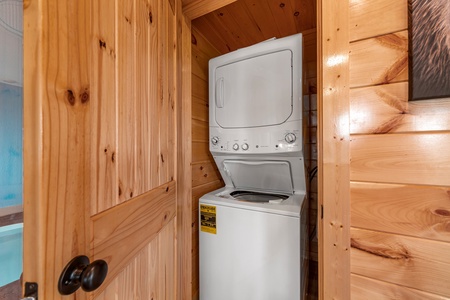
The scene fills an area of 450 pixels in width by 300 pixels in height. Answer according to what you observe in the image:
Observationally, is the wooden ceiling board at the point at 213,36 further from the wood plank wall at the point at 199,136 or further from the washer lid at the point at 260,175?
the washer lid at the point at 260,175

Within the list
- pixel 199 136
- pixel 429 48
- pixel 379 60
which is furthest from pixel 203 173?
pixel 429 48

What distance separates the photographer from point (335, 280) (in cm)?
70

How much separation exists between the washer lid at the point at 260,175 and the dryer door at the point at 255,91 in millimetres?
298

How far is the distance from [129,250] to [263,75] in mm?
1184

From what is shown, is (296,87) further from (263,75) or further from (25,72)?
(25,72)

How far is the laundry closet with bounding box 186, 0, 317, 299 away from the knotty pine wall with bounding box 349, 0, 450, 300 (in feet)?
1.94

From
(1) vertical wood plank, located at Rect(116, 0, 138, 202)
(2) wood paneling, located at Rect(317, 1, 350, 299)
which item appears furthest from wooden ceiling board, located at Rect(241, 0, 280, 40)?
(1) vertical wood plank, located at Rect(116, 0, 138, 202)

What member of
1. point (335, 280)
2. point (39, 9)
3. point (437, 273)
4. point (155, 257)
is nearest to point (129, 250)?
point (155, 257)

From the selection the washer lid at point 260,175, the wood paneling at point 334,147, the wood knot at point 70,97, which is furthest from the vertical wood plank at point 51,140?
the washer lid at point 260,175

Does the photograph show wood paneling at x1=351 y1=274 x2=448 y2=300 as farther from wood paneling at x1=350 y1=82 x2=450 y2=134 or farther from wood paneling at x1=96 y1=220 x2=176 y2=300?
wood paneling at x1=96 y1=220 x2=176 y2=300

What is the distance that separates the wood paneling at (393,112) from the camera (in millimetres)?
552

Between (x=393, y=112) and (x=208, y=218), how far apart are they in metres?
1.14

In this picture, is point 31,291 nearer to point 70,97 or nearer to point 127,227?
point 127,227

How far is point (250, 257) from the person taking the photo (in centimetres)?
111
